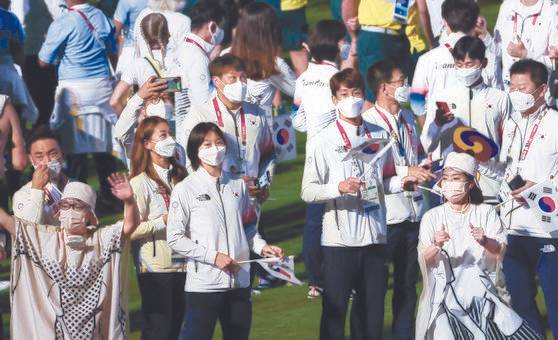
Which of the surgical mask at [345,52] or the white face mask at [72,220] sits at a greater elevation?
the surgical mask at [345,52]

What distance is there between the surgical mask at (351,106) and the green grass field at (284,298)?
1988mm

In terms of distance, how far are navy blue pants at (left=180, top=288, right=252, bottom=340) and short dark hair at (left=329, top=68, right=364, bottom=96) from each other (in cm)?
187

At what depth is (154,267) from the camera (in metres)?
12.3

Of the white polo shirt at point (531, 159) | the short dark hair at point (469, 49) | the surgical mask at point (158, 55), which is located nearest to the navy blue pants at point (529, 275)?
the white polo shirt at point (531, 159)

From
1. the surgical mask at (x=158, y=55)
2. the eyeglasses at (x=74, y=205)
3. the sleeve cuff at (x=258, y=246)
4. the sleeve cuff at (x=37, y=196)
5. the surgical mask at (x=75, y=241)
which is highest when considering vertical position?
the surgical mask at (x=158, y=55)

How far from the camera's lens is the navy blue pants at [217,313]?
11.8m

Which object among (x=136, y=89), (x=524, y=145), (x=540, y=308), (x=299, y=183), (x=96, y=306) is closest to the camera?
(x=96, y=306)

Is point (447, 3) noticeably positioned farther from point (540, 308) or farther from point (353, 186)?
point (353, 186)

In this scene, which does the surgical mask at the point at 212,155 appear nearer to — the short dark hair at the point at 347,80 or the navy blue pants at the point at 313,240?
the short dark hair at the point at 347,80

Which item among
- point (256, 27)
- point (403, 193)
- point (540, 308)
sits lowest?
point (540, 308)

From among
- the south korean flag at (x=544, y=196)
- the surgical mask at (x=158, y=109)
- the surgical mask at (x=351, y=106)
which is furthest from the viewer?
the surgical mask at (x=158, y=109)

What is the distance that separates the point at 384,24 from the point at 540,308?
4.33 m

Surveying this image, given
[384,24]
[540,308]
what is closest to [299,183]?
[384,24]

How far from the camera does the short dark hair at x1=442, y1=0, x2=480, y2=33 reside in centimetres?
1589
